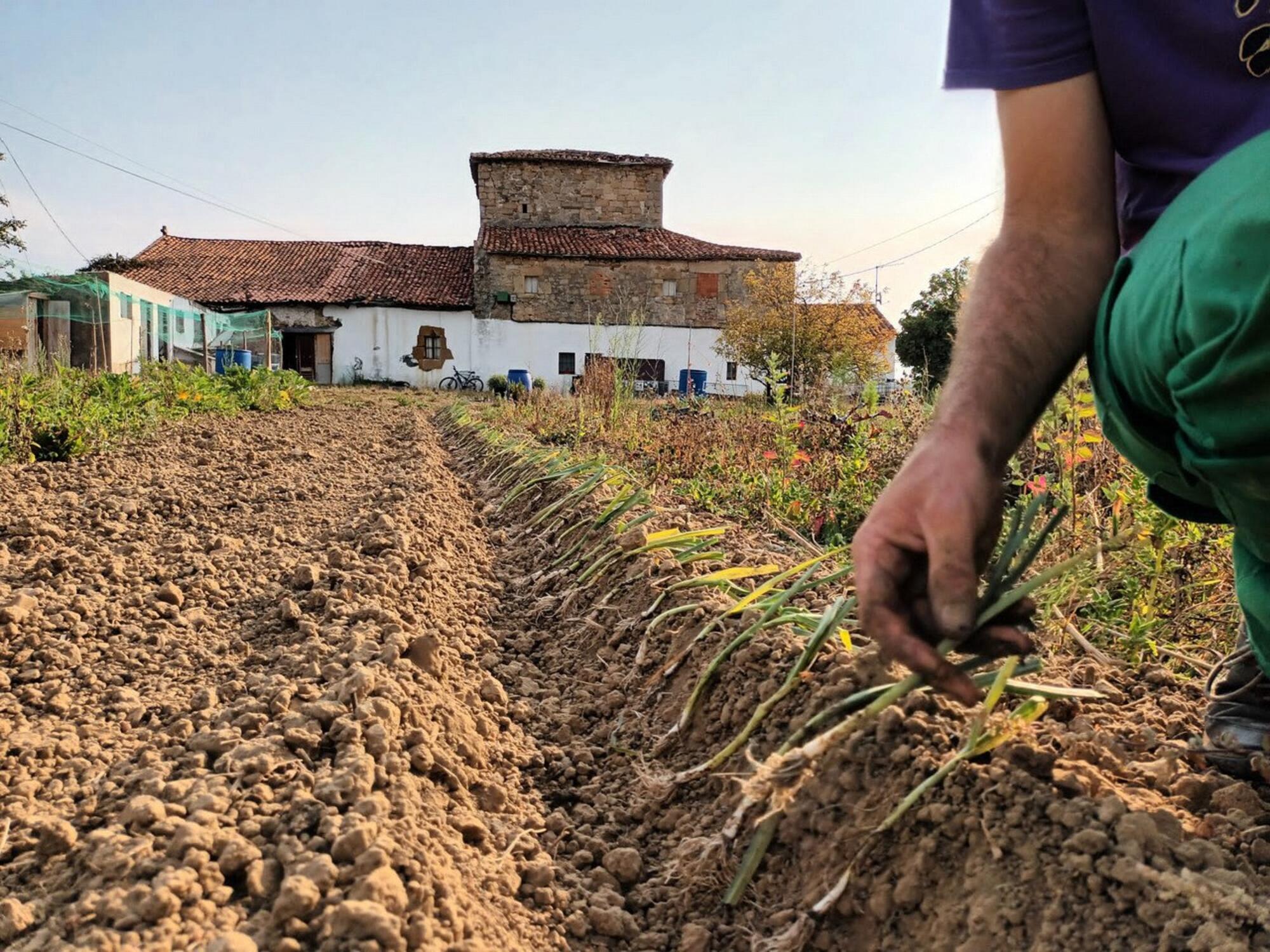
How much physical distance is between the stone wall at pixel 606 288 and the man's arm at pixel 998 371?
28.7m

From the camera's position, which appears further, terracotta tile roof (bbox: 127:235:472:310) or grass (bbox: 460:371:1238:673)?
terracotta tile roof (bbox: 127:235:472:310)

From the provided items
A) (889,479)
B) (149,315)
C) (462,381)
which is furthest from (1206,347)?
(462,381)

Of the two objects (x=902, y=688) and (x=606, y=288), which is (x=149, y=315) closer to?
(x=606, y=288)

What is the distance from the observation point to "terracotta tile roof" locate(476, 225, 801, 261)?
30000mm

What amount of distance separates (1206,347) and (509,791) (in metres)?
1.55

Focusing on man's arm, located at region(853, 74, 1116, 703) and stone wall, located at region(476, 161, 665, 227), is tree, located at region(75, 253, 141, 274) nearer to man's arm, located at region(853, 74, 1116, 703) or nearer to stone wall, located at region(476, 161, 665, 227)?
stone wall, located at region(476, 161, 665, 227)

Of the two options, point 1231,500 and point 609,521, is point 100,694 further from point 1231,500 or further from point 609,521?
point 1231,500

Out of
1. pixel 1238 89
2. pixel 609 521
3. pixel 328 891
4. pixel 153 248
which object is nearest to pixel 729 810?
pixel 328 891

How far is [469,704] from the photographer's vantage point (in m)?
2.26

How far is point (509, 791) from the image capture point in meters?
1.94

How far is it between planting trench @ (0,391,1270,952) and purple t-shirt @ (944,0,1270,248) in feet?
3.22

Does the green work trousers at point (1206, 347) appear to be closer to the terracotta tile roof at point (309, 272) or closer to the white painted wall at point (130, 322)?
the white painted wall at point (130, 322)

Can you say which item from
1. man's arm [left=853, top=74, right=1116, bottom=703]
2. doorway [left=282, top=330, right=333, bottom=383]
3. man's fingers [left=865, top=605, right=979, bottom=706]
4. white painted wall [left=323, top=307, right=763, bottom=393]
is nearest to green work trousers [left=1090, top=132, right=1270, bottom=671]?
man's arm [left=853, top=74, right=1116, bottom=703]

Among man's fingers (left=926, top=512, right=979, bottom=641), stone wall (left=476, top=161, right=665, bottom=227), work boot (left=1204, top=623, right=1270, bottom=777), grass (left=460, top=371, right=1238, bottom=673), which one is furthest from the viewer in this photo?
stone wall (left=476, top=161, right=665, bottom=227)
